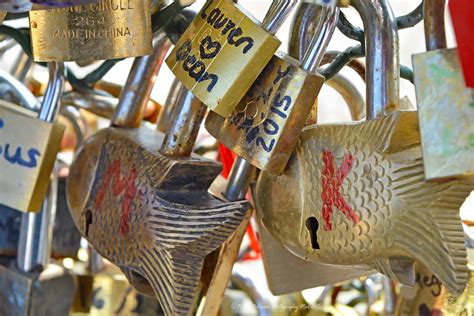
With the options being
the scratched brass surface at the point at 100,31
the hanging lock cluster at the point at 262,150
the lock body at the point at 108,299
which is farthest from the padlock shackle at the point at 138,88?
the lock body at the point at 108,299

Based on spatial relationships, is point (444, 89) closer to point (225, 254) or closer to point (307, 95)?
point (307, 95)

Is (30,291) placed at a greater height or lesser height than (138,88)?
lesser

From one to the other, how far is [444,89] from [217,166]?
208 millimetres

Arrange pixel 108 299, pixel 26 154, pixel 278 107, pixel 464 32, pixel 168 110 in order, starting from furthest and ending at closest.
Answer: pixel 108 299 < pixel 168 110 < pixel 26 154 < pixel 278 107 < pixel 464 32

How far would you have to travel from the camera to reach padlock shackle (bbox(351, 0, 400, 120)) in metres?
0.64

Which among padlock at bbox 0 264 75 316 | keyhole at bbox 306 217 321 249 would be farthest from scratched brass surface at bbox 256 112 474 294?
padlock at bbox 0 264 75 316

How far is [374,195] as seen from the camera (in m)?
0.61

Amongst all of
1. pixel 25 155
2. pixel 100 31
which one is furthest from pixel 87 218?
pixel 100 31

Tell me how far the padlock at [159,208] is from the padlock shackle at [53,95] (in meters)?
0.05

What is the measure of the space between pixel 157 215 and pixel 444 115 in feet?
0.76

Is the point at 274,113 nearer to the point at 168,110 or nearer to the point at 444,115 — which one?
the point at 444,115

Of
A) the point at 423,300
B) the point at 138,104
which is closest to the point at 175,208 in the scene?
the point at 138,104

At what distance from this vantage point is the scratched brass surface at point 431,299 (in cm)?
81

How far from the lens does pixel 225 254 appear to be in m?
0.74
